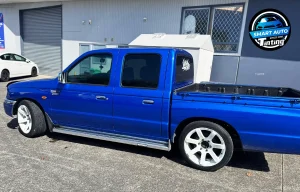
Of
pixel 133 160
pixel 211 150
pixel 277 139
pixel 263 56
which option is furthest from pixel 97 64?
pixel 263 56

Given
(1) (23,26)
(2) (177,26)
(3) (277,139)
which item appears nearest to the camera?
(3) (277,139)

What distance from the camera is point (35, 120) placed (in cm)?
437

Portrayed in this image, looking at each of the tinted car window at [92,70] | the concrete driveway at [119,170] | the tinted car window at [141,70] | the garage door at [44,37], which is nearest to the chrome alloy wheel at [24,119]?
the concrete driveway at [119,170]

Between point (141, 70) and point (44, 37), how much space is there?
498 inches

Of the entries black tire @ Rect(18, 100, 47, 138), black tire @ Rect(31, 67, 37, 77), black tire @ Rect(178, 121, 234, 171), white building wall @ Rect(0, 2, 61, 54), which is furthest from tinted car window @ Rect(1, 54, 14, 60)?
black tire @ Rect(178, 121, 234, 171)

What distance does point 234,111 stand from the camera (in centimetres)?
316

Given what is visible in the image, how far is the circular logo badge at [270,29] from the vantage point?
7695mm

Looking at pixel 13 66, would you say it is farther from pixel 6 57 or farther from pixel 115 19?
pixel 115 19

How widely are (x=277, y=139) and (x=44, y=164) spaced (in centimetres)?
330

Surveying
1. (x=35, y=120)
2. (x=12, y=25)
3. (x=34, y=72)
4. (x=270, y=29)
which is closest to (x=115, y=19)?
(x=34, y=72)

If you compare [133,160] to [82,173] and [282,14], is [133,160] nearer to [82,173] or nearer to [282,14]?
[82,173]

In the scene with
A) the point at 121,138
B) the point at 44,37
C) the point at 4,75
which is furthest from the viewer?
the point at 44,37

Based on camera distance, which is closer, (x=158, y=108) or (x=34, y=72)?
(x=158, y=108)

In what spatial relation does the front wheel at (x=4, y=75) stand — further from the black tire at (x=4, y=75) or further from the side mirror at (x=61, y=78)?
the side mirror at (x=61, y=78)
